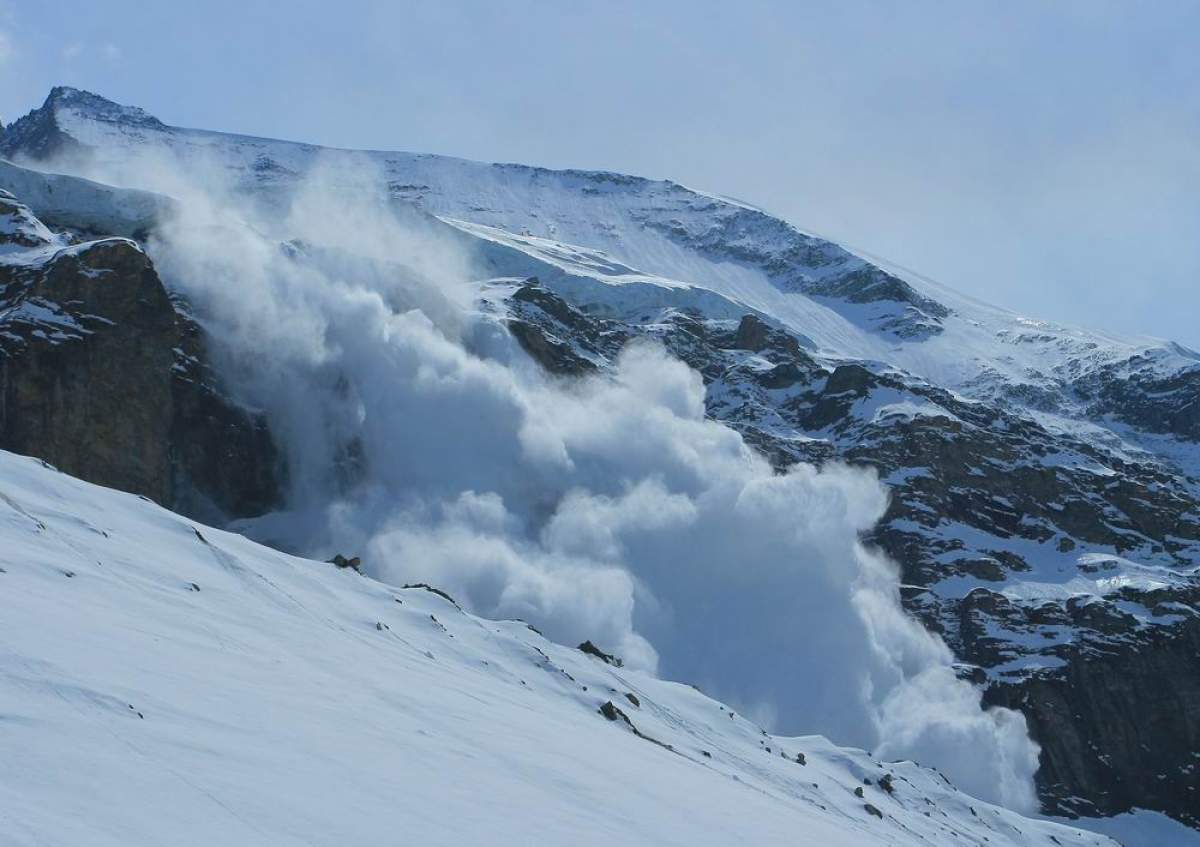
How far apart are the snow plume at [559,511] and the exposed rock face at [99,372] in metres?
19.9

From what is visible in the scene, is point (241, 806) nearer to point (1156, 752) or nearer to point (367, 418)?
point (367, 418)

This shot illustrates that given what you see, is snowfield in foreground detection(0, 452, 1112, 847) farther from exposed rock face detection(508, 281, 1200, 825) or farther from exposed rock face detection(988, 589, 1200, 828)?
exposed rock face detection(508, 281, 1200, 825)

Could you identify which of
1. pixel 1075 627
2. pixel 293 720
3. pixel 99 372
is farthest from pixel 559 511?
pixel 293 720

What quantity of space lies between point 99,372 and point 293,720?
107496 millimetres

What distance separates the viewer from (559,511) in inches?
6865

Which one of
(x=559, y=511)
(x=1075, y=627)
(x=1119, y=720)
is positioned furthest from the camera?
(x=559, y=511)

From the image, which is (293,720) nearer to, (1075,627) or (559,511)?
(559,511)

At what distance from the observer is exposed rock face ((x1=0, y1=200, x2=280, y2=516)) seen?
391 ft

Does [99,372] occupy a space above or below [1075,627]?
below

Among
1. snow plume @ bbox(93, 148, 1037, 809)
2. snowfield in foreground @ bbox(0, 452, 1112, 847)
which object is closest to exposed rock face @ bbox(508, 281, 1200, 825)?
snow plume @ bbox(93, 148, 1037, 809)

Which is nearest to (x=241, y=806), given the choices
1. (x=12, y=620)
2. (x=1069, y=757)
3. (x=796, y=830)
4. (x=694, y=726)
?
(x=12, y=620)

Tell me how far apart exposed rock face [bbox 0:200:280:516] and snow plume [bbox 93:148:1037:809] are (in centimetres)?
1993

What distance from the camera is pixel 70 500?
1580 inches

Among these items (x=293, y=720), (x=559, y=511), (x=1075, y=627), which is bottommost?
(x=293, y=720)
